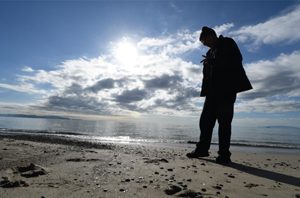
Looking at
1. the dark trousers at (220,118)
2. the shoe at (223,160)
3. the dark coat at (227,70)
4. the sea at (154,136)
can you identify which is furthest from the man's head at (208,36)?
the sea at (154,136)

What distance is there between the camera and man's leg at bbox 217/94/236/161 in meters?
5.40

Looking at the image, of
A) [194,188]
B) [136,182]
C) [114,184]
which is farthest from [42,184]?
[194,188]

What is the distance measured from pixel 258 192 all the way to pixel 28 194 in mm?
2464

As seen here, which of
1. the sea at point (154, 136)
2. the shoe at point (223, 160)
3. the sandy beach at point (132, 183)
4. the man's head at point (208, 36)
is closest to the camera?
the sandy beach at point (132, 183)

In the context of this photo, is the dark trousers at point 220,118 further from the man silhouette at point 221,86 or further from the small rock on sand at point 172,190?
the small rock on sand at point 172,190

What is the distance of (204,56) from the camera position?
6215 millimetres

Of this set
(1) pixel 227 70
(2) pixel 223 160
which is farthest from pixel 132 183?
(1) pixel 227 70

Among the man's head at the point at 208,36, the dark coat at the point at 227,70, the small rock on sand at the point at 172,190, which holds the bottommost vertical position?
the small rock on sand at the point at 172,190

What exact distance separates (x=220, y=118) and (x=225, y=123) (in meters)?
0.16

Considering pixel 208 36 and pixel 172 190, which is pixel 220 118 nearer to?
pixel 208 36

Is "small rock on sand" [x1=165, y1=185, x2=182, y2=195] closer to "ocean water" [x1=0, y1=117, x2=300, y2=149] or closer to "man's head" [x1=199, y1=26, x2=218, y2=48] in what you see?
"man's head" [x1=199, y1=26, x2=218, y2=48]

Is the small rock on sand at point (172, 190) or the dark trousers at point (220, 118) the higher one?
the dark trousers at point (220, 118)

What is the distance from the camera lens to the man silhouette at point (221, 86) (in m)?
5.42

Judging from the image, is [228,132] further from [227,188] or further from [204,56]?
[227,188]
